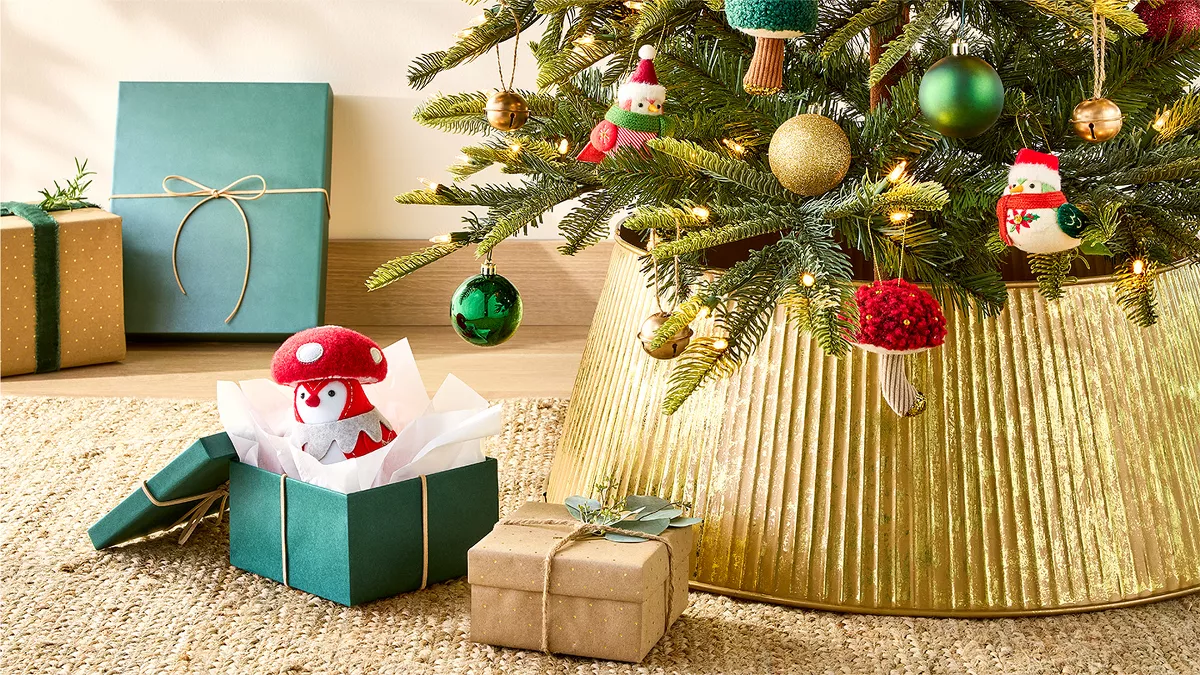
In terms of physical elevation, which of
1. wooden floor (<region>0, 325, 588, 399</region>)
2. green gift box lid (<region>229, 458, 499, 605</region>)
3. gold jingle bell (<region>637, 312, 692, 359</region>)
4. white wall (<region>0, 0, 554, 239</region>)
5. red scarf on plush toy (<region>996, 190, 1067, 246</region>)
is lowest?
green gift box lid (<region>229, 458, 499, 605</region>)

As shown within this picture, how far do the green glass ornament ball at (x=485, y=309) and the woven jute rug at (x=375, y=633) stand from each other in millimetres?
189

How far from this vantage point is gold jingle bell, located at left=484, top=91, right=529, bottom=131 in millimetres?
789

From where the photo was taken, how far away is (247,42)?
67.9 inches

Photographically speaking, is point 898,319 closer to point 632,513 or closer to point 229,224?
point 632,513

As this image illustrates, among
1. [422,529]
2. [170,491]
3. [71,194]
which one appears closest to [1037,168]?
[422,529]

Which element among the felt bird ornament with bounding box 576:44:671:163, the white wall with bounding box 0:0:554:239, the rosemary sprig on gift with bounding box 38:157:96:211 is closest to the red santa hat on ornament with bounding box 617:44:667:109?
the felt bird ornament with bounding box 576:44:671:163

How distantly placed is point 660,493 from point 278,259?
3.16 feet

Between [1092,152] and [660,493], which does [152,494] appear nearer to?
[660,493]

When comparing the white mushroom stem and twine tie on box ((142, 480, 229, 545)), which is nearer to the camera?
the white mushroom stem

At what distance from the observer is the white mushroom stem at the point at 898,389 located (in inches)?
28.4

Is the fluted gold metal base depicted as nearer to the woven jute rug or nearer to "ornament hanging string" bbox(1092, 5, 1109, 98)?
the woven jute rug

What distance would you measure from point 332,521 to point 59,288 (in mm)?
889

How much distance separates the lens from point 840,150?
0.70 m

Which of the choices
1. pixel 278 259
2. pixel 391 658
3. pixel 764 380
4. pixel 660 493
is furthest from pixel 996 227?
pixel 278 259
